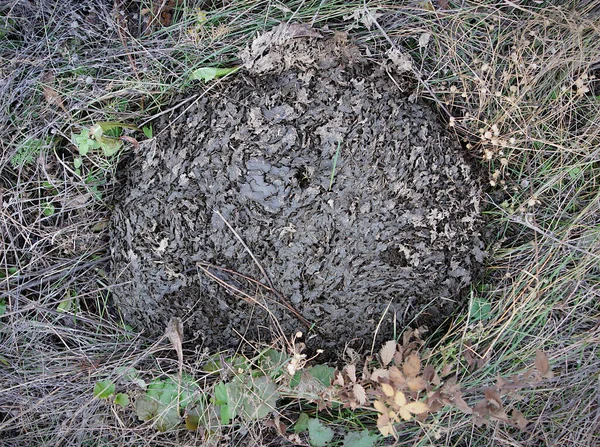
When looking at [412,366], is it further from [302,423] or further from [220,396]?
[220,396]

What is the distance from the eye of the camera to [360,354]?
2080 mm

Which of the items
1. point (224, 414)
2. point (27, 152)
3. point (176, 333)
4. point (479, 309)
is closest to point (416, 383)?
point (479, 309)

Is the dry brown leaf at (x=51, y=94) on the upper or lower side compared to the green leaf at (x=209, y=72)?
lower

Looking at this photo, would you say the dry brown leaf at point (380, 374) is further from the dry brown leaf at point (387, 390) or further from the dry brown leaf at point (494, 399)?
the dry brown leaf at point (494, 399)

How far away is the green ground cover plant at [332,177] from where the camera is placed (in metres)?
1.99

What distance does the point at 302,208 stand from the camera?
6.38 feet

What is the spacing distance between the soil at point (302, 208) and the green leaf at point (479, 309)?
0.29ft

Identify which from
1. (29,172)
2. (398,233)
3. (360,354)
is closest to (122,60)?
(29,172)

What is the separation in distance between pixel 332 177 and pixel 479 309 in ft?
2.71

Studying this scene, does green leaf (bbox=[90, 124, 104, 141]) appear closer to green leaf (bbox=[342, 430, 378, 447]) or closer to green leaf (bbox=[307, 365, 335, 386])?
green leaf (bbox=[307, 365, 335, 386])

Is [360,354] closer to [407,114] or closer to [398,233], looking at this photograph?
[398,233]

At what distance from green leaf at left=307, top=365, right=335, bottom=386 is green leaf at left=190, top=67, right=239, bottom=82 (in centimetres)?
127

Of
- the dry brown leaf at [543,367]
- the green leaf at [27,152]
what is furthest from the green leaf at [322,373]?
the green leaf at [27,152]

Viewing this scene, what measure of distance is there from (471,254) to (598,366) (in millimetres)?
665
